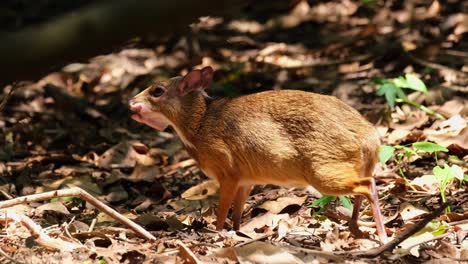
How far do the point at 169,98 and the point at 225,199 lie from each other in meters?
1.06

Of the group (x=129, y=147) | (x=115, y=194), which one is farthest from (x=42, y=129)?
(x=115, y=194)

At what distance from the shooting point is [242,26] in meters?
11.5

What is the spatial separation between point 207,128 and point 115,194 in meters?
2.01

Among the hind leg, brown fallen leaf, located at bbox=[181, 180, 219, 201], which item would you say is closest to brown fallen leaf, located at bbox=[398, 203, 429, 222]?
the hind leg

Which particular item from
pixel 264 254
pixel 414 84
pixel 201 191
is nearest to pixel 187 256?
pixel 264 254

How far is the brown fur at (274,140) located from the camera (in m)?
4.82

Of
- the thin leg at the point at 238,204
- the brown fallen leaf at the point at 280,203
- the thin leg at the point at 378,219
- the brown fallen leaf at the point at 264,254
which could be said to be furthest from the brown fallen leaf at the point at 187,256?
the brown fallen leaf at the point at 280,203

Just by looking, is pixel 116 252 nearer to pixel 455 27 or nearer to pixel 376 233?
pixel 376 233

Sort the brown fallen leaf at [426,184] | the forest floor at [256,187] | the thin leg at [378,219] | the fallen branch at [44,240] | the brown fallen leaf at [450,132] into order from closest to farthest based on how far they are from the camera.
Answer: the fallen branch at [44,240], the forest floor at [256,187], the thin leg at [378,219], the brown fallen leaf at [426,184], the brown fallen leaf at [450,132]

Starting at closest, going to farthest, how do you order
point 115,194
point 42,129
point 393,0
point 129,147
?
point 115,194, point 129,147, point 42,129, point 393,0

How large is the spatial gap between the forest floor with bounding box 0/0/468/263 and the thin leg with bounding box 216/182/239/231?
140mm

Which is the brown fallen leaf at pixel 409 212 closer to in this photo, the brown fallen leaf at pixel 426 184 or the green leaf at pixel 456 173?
the green leaf at pixel 456 173

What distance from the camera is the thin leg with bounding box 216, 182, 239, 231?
5.29 m

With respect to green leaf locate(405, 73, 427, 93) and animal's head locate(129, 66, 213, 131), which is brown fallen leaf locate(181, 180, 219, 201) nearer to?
animal's head locate(129, 66, 213, 131)
